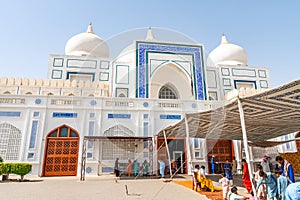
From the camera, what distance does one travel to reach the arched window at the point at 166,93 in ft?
57.9

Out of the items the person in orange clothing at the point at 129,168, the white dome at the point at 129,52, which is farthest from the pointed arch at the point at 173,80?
the person in orange clothing at the point at 129,168

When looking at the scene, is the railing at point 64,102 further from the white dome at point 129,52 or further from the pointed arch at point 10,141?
the white dome at point 129,52

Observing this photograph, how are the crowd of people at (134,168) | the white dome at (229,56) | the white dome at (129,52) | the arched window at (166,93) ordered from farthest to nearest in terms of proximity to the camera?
the white dome at (229,56) < the arched window at (166,93) < the white dome at (129,52) < the crowd of people at (134,168)

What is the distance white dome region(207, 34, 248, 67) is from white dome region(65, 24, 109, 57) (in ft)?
34.8

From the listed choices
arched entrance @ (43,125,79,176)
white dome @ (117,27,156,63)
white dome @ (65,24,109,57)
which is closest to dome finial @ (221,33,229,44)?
white dome @ (117,27,156,63)

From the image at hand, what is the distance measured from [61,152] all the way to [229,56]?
18.0 metres

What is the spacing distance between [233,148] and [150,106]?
18.7ft

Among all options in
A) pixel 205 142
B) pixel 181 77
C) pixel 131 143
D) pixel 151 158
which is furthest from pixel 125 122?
pixel 181 77

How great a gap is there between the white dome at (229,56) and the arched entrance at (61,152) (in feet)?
50.2

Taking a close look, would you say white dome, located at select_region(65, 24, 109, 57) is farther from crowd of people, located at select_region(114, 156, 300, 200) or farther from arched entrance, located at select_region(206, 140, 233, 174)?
crowd of people, located at select_region(114, 156, 300, 200)

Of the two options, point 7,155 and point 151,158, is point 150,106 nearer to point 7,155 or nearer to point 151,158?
point 151,158

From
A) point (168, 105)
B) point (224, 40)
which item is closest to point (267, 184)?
point (168, 105)

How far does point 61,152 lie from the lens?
1172 cm

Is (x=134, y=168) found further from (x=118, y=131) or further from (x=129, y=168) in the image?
(x=118, y=131)
